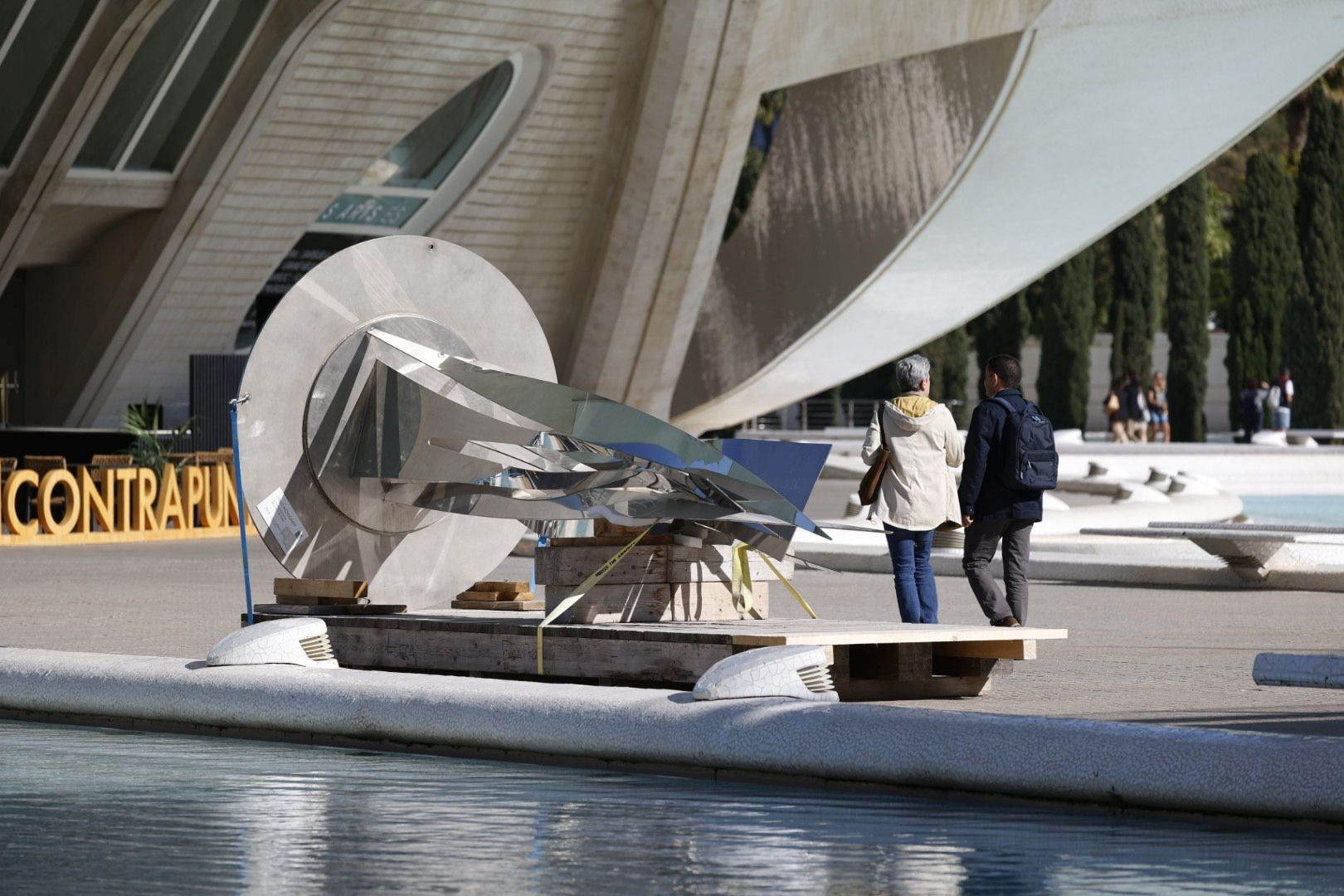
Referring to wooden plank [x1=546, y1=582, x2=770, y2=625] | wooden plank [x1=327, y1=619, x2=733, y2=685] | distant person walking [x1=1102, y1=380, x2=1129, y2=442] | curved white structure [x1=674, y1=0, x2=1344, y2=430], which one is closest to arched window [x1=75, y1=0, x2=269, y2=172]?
curved white structure [x1=674, y1=0, x2=1344, y2=430]

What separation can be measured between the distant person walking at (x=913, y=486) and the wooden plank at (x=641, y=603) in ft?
4.39

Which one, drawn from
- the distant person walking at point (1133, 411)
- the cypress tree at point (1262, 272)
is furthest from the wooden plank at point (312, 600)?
the cypress tree at point (1262, 272)

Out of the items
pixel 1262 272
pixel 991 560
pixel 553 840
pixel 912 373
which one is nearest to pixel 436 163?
pixel 912 373

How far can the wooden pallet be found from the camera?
7.86 m

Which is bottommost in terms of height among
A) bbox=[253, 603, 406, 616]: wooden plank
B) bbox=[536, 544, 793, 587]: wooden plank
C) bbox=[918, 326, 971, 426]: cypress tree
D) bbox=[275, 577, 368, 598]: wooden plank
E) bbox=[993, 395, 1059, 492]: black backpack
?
bbox=[253, 603, 406, 616]: wooden plank

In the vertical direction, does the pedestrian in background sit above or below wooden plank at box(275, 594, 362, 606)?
above

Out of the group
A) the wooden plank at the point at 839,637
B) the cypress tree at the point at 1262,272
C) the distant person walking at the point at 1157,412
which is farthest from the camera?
the cypress tree at the point at 1262,272

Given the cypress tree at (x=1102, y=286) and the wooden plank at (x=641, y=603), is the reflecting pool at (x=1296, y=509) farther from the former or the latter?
the cypress tree at (x=1102, y=286)

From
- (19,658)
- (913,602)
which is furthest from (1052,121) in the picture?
(19,658)

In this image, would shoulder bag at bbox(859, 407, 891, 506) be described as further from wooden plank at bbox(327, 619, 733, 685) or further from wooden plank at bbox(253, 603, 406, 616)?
wooden plank at bbox(253, 603, 406, 616)

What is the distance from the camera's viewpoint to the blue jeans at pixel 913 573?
32.0 feet

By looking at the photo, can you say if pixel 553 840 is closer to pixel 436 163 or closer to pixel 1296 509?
pixel 436 163

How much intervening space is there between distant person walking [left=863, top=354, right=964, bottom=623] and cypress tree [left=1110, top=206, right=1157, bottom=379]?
38.1 meters

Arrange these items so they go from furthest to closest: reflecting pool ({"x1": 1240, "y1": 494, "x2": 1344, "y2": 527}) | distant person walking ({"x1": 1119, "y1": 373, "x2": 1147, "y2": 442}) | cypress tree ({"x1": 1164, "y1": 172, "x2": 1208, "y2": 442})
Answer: cypress tree ({"x1": 1164, "y1": 172, "x2": 1208, "y2": 442}), distant person walking ({"x1": 1119, "y1": 373, "x2": 1147, "y2": 442}), reflecting pool ({"x1": 1240, "y1": 494, "x2": 1344, "y2": 527})
